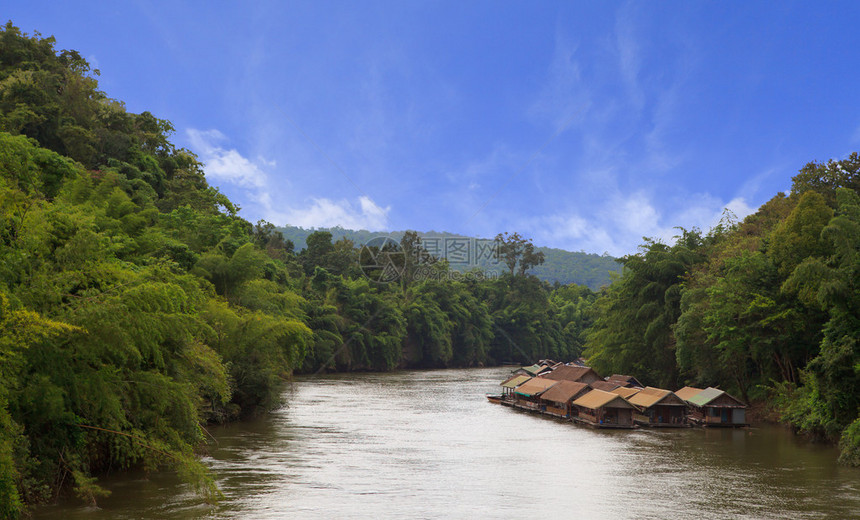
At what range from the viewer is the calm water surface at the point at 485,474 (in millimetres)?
16141

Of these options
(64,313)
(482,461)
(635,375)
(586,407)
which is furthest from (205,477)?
(635,375)

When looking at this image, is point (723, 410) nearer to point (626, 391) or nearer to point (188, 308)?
point (626, 391)

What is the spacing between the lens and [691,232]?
44750 mm

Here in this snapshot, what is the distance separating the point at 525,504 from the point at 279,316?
20.0 metres

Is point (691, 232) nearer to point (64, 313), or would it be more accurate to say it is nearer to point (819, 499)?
point (819, 499)

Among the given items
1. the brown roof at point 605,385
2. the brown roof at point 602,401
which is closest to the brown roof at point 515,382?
the brown roof at point 605,385

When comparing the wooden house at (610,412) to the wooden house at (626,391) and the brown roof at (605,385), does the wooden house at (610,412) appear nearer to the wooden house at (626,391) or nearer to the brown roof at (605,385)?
the wooden house at (626,391)

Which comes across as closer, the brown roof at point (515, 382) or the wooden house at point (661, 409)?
the wooden house at point (661, 409)

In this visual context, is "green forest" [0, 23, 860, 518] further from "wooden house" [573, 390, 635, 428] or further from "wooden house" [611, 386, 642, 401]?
"wooden house" [573, 390, 635, 428]

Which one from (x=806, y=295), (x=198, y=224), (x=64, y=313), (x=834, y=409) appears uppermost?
(x=198, y=224)

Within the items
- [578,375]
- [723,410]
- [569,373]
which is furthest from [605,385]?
[723,410]

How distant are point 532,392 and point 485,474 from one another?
63.4 feet

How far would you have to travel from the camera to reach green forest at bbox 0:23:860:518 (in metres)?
13.7

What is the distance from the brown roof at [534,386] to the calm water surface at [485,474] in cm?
520
